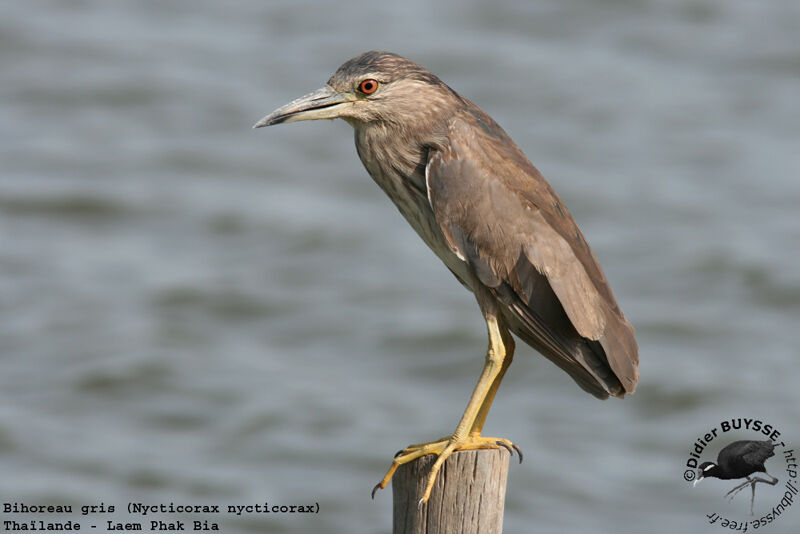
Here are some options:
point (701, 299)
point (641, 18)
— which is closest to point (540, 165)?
point (701, 299)

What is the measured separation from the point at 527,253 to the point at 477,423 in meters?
0.85

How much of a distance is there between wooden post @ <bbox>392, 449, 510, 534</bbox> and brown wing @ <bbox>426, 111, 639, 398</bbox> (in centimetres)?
67

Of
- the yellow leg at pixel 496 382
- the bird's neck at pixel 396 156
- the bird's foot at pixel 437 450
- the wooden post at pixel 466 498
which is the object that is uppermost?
the bird's neck at pixel 396 156

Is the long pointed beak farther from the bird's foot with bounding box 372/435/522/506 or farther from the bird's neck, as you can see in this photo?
the bird's foot with bounding box 372/435/522/506

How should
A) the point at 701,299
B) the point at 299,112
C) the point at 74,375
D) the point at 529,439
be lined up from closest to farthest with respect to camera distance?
1. the point at 299,112
2. the point at 529,439
3. the point at 74,375
4. the point at 701,299

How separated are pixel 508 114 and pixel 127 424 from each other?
775 cm

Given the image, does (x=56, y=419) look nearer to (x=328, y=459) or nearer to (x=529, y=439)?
(x=328, y=459)

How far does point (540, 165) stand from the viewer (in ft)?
55.4

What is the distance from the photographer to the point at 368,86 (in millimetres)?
5875

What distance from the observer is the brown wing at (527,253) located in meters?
5.55

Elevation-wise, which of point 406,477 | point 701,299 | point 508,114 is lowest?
point 406,477

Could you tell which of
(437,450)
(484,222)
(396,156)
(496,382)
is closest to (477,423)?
(496,382)

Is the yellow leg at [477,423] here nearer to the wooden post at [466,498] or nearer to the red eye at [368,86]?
the wooden post at [466,498]

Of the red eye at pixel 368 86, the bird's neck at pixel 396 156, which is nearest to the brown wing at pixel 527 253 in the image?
the bird's neck at pixel 396 156
